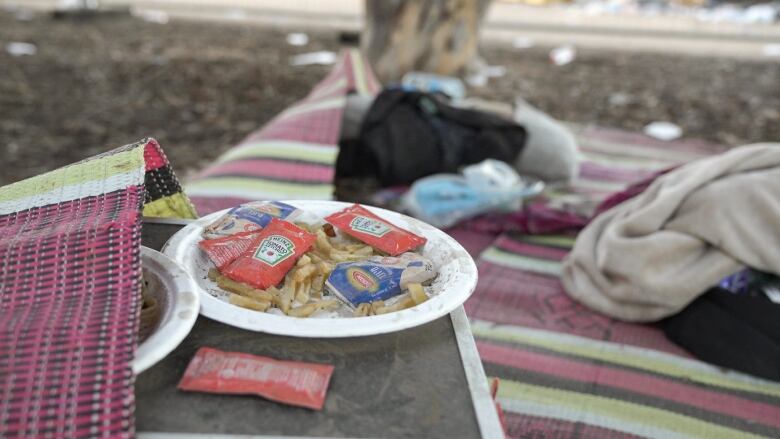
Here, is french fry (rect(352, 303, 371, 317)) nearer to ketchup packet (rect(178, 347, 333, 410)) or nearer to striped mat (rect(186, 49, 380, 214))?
ketchup packet (rect(178, 347, 333, 410))

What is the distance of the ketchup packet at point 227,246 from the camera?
1221 millimetres

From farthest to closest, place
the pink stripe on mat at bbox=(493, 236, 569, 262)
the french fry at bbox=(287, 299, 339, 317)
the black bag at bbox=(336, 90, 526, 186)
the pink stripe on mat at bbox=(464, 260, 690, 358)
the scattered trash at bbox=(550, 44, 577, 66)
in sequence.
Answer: the scattered trash at bbox=(550, 44, 577, 66) → the black bag at bbox=(336, 90, 526, 186) → the pink stripe on mat at bbox=(493, 236, 569, 262) → the pink stripe on mat at bbox=(464, 260, 690, 358) → the french fry at bbox=(287, 299, 339, 317)

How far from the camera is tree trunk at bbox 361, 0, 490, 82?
5211 millimetres

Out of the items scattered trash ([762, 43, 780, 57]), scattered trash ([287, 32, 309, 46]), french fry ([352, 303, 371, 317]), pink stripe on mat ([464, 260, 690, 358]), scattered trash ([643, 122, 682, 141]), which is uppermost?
french fry ([352, 303, 371, 317])

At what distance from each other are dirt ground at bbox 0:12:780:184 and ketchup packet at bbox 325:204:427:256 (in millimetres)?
2720

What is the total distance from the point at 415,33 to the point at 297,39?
2.80m

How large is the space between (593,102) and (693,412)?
4.09 meters

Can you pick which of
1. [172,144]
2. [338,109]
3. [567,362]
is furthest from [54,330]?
[172,144]

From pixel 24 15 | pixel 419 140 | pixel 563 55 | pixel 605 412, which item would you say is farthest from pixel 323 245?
pixel 24 15

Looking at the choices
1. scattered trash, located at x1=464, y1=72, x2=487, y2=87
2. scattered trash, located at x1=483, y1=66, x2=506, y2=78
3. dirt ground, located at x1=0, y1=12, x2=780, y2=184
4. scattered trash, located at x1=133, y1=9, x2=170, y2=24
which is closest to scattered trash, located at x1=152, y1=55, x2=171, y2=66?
dirt ground, located at x1=0, y1=12, x2=780, y2=184

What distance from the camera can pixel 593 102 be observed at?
568cm

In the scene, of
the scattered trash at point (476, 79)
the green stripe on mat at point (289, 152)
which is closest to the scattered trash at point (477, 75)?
the scattered trash at point (476, 79)

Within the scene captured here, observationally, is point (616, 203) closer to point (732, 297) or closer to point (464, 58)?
point (732, 297)

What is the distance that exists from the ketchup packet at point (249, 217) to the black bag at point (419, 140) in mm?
1985
